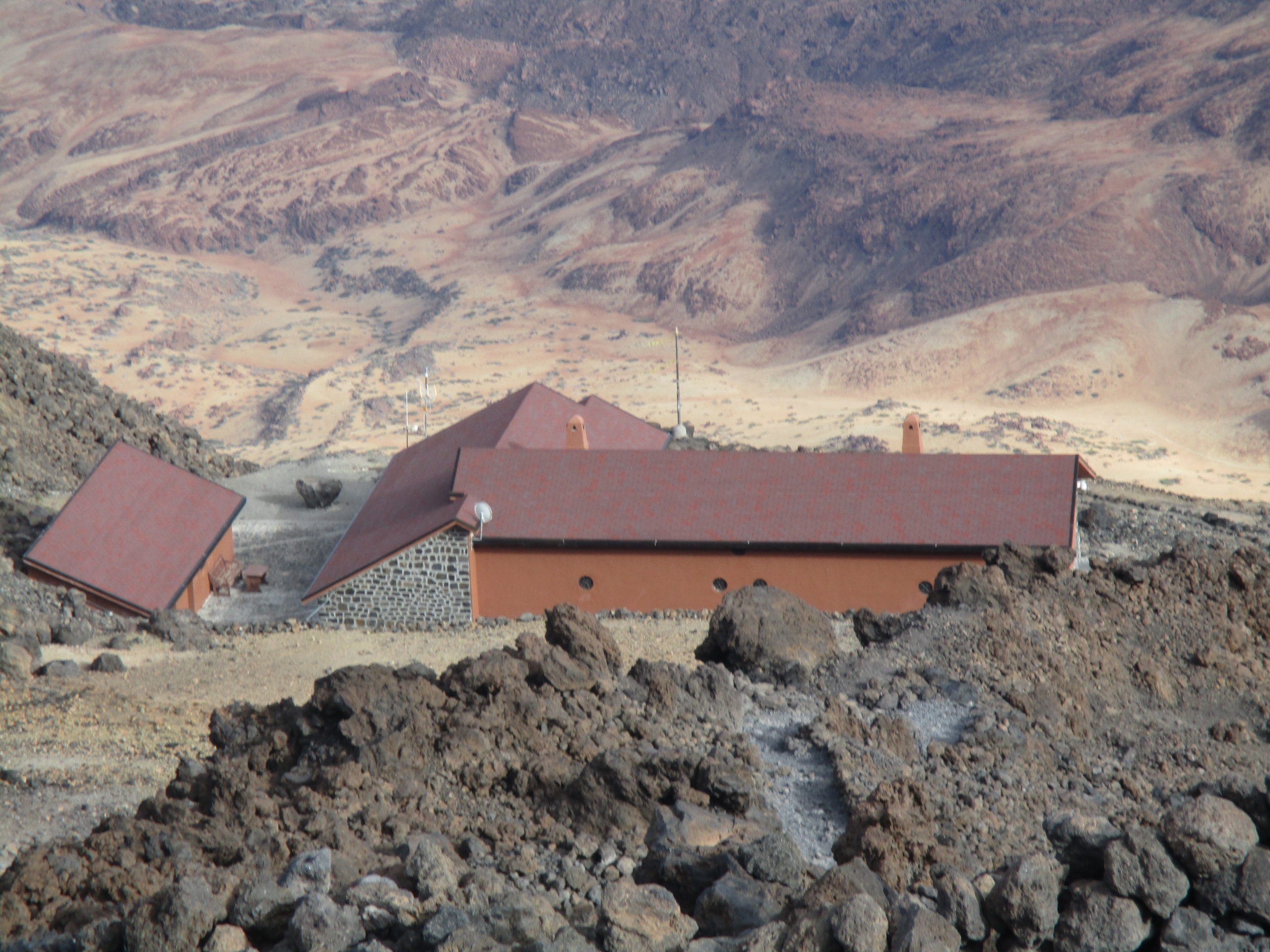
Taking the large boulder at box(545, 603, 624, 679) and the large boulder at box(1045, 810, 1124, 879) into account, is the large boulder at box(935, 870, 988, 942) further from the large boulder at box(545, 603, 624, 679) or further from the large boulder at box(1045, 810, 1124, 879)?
the large boulder at box(545, 603, 624, 679)

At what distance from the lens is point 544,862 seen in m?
8.94

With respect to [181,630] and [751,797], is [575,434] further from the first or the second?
[751,797]

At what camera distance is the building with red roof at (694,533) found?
77.1 feet

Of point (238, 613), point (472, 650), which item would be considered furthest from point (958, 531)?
point (238, 613)

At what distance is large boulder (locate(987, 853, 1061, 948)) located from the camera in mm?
6828

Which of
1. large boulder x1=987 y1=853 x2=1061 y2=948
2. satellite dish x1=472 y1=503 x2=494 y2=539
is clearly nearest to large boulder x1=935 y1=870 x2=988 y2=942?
large boulder x1=987 y1=853 x2=1061 y2=948

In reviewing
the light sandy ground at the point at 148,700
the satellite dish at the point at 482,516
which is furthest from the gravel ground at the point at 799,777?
the satellite dish at the point at 482,516

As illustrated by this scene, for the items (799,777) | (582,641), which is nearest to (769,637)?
(582,641)

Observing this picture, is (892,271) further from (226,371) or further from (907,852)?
(907,852)

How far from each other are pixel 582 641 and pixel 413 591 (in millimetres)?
11374

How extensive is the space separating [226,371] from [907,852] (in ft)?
213

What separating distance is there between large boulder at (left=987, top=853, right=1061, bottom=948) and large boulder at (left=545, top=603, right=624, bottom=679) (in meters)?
6.42

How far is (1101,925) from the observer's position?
6.89 m

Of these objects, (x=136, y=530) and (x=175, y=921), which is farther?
(x=136, y=530)
